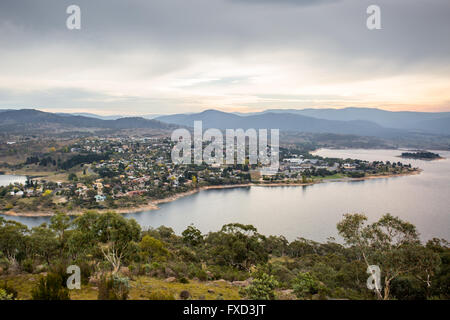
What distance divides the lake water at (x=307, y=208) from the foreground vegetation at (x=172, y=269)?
962 centimetres

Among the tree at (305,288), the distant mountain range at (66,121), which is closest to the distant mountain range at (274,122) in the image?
the distant mountain range at (66,121)

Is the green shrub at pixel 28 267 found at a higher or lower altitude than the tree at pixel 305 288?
higher

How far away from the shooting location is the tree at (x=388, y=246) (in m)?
4.04

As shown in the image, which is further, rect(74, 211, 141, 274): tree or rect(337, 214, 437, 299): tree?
rect(74, 211, 141, 274): tree

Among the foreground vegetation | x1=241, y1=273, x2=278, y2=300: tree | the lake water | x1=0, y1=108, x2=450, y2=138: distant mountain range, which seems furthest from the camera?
x1=0, y1=108, x2=450, y2=138: distant mountain range

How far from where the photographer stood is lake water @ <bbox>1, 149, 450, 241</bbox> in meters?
16.5

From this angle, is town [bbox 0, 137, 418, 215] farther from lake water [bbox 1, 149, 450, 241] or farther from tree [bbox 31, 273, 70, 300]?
tree [bbox 31, 273, 70, 300]

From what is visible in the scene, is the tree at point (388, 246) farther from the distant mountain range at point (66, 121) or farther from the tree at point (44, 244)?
the distant mountain range at point (66, 121)

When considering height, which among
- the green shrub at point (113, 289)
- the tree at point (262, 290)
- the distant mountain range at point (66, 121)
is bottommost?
the tree at point (262, 290)

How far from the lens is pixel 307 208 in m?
20.3

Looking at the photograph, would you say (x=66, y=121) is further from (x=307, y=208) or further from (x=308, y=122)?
(x=308, y=122)

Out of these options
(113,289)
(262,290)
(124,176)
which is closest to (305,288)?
(262,290)

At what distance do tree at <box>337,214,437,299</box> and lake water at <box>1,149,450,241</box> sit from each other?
973cm

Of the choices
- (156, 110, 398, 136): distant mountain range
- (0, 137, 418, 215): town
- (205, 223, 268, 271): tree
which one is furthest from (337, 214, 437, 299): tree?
(156, 110, 398, 136): distant mountain range
